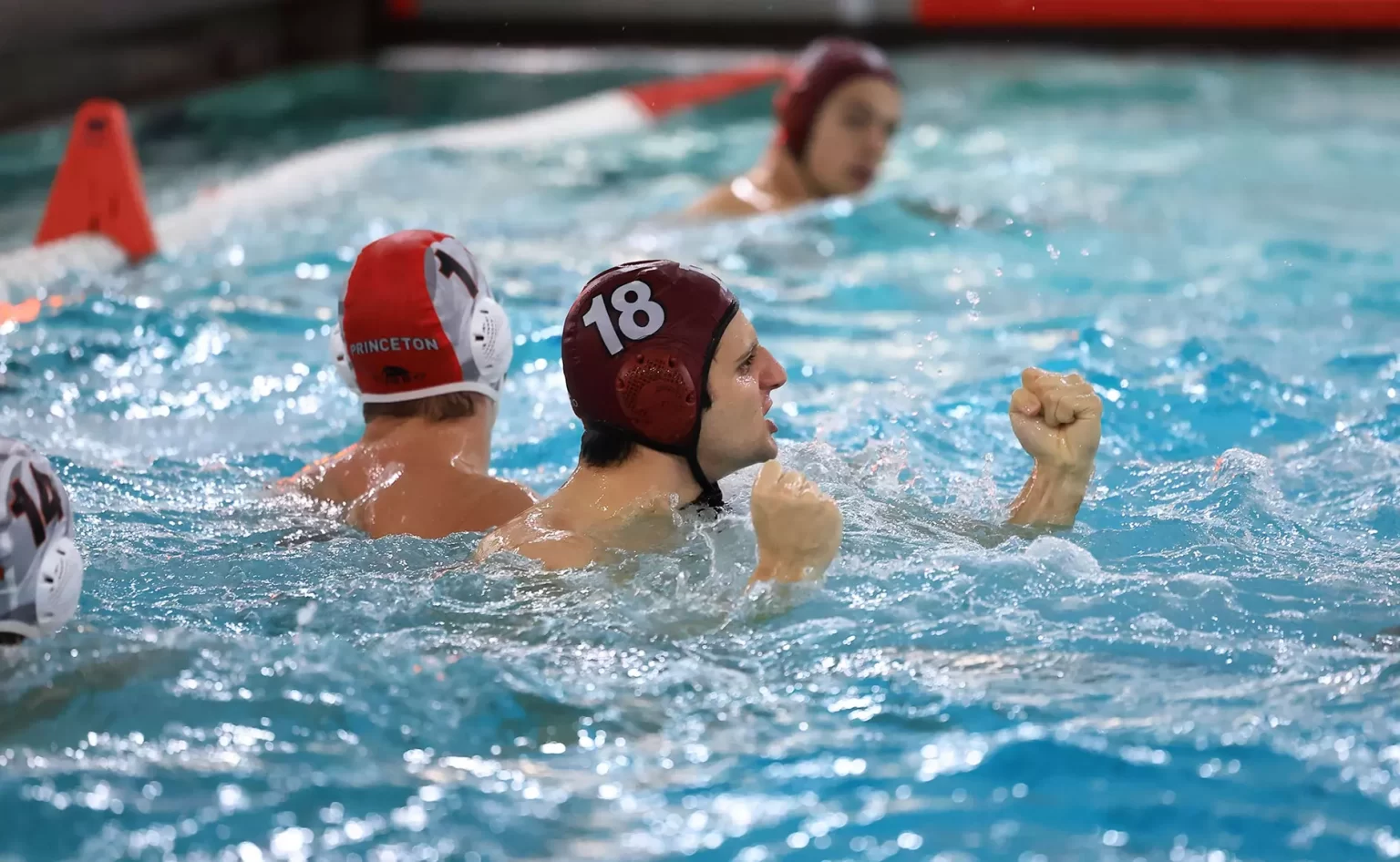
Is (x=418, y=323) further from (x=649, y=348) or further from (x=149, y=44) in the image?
(x=149, y=44)

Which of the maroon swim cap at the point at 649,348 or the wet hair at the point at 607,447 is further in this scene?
the wet hair at the point at 607,447

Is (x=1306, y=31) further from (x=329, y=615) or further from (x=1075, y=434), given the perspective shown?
(x=329, y=615)

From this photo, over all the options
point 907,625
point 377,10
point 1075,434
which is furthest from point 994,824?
point 377,10

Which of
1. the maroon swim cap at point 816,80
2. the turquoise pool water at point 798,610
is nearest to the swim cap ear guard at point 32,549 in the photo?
the turquoise pool water at point 798,610

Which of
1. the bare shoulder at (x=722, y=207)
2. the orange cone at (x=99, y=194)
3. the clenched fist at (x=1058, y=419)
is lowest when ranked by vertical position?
the clenched fist at (x=1058, y=419)

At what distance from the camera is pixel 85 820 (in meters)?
2.56

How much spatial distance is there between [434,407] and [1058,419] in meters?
1.51

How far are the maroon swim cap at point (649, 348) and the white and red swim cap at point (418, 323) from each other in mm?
628

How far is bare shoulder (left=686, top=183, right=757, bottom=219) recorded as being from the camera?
7633mm

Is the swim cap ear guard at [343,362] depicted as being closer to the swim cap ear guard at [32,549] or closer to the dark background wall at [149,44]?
the swim cap ear guard at [32,549]

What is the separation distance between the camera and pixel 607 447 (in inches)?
130

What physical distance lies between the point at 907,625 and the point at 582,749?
0.76 meters

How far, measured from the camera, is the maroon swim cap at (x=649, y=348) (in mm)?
3186

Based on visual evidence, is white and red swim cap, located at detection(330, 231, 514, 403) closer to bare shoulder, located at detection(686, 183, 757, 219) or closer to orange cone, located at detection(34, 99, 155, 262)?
orange cone, located at detection(34, 99, 155, 262)
